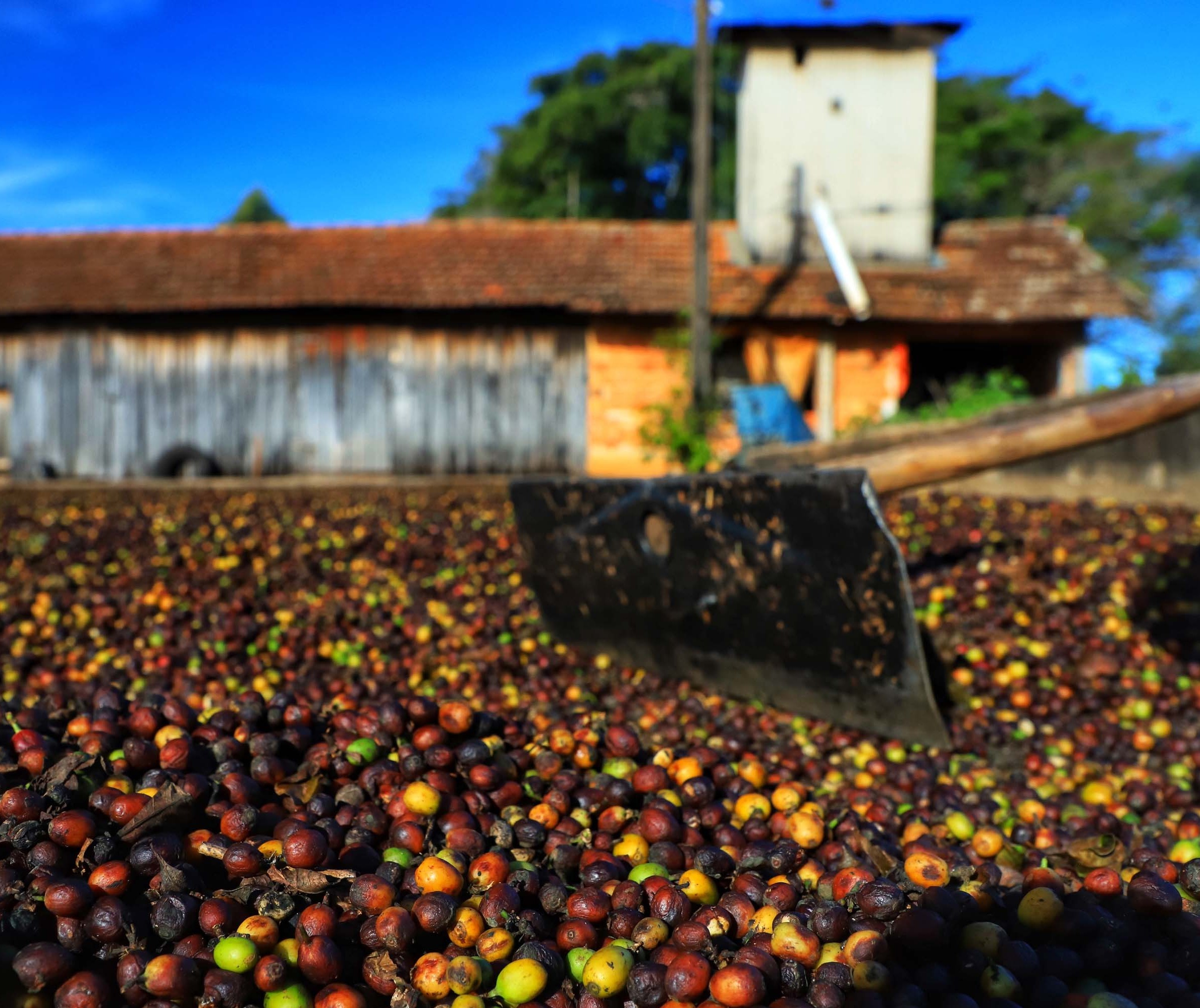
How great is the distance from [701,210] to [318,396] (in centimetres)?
696

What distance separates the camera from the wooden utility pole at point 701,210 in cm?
1342

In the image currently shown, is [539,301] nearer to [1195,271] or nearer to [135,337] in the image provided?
[135,337]

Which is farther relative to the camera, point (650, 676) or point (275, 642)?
point (275, 642)

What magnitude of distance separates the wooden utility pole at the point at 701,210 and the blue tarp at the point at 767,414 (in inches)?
23.7

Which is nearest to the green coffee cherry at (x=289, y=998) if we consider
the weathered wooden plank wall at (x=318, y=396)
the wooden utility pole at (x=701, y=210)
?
the wooden utility pole at (x=701, y=210)

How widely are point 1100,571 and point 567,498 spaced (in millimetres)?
3184

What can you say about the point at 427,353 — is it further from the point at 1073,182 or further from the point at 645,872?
the point at 1073,182

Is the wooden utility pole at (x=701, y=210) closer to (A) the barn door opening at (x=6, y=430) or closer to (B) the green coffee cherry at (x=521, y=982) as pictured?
(A) the barn door opening at (x=6, y=430)

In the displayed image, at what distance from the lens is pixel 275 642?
5.02 metres

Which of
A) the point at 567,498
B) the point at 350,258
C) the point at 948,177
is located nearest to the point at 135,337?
the point at 350,258

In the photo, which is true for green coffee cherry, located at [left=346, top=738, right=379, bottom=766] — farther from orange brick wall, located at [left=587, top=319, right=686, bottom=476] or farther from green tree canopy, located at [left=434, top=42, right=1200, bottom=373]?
green tree canopy, located at [left=434, top=42, right=1200, bottom=373]

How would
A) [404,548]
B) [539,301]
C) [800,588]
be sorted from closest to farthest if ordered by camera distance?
1. [800,588]
2. [404,548]
3. [539,301]

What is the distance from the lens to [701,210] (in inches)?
537

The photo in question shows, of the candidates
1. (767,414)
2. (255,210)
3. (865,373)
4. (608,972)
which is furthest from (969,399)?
(255,210)
